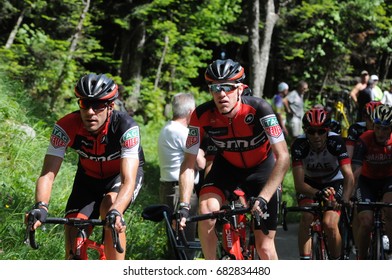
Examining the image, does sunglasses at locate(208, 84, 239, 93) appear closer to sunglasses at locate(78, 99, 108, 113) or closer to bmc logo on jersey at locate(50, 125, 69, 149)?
sunglasses at locate(78, 99, 108, 113)

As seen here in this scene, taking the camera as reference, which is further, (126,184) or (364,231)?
(364,231)

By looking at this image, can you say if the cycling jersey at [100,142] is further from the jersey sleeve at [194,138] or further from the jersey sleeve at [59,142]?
the jersey sleeve at [194,138]

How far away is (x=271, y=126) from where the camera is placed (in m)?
6.09

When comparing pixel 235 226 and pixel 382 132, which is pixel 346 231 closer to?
pixel 382 132

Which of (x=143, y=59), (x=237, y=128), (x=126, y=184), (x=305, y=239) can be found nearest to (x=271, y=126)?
(x=237, y=128)

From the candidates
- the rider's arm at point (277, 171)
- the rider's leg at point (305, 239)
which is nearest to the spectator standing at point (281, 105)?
the rider's leg at point (305, 239)

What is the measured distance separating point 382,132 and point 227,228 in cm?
293

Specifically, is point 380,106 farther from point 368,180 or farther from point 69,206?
point 69,206

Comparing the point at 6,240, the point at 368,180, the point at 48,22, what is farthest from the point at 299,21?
the point at 6,240

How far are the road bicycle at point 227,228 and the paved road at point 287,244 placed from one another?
3216 millimetres

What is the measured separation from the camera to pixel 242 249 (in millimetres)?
6379

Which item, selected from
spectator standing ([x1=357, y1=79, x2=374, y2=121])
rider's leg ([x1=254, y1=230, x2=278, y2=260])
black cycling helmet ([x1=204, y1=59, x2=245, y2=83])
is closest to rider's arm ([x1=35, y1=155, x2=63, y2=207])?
black cycling helmet ([x1=204, y1=59, x2=245, y2=83])

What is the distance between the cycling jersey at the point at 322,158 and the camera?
8.13m

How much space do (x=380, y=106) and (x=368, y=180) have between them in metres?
0.94
